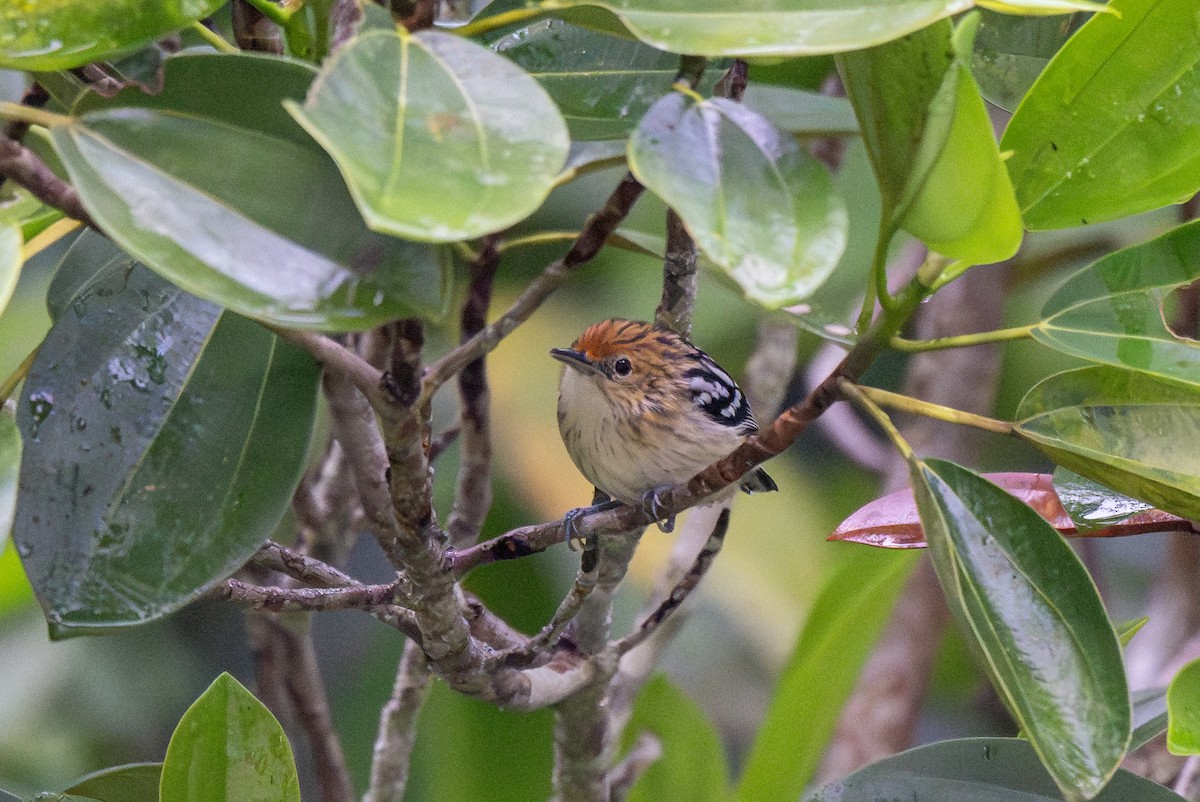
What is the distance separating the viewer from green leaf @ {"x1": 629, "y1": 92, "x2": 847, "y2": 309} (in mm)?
659

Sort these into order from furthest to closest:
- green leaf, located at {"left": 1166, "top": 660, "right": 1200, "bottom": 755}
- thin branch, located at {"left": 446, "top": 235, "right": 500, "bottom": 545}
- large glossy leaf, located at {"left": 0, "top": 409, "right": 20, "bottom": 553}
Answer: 1. thin branch, located at {"left": 446, "top": 235, "right": 500, "bottom": 545}
2. green leaf, located at {"left": 1166, "top": 660, "right": 1200, "bottom": 755}
3. large glossy leaf, located at {"left": 0, "top": 409, "right": 20, "bottom": 553}

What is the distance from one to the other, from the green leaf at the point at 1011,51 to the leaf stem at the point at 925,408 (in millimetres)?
343

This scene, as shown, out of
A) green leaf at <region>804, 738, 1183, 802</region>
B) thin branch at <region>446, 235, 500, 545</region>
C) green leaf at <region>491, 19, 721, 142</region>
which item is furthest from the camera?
thin branch at <region>446, 235, 500, 545</region>

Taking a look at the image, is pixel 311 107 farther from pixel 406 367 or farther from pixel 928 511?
pixel 928 511

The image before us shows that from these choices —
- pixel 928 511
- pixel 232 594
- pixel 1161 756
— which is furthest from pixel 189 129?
pixel 1161 756

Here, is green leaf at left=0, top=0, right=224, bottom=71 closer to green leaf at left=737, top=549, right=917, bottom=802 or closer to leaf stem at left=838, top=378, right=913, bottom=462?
leaf stem at left=838, top=378, right=913, bottom=462

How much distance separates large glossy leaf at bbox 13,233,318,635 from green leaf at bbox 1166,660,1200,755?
787 mm

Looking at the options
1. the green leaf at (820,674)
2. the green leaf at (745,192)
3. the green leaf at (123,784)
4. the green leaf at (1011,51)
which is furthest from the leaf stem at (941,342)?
the green leaf at (820,674)

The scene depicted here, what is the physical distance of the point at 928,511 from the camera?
2.97 feet

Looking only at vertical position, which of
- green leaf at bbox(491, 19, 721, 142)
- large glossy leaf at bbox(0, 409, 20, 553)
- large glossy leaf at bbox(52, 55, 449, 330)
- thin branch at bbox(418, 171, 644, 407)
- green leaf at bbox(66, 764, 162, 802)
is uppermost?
green leaf at bbox(491, 19, 721, 142)

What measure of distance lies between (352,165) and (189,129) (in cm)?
26

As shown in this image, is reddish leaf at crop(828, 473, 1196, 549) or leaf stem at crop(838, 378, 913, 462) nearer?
leaf stem at crop(838, 378, 913, 462)

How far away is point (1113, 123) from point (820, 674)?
1.21 meters

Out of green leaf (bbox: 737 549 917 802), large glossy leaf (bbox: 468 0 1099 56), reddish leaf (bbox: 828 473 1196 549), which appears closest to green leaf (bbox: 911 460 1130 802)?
reddish leaf (bbox: 828 473 1196 549)
